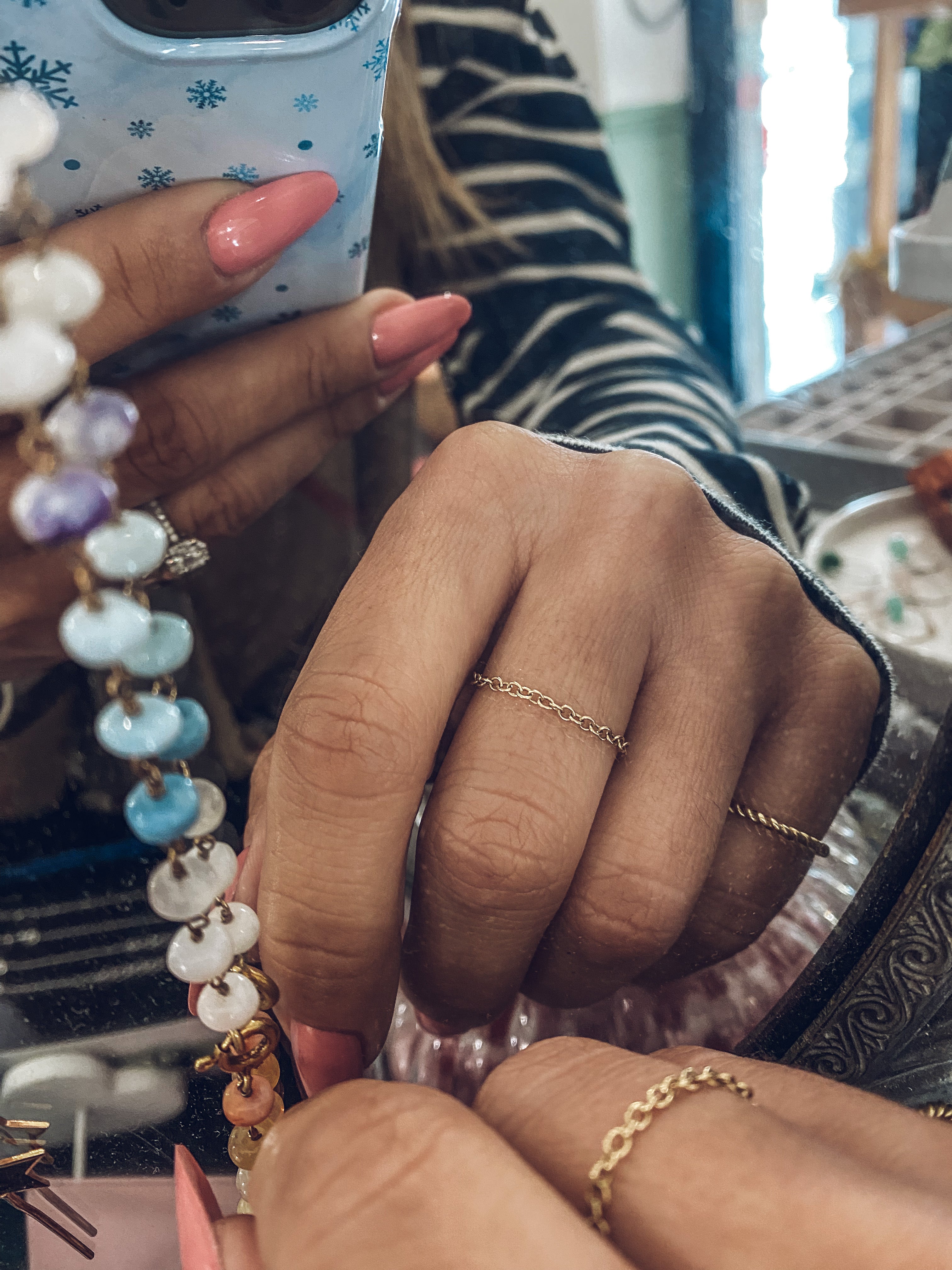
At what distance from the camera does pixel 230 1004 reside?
0.60 feet

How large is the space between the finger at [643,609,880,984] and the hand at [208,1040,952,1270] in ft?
0.12

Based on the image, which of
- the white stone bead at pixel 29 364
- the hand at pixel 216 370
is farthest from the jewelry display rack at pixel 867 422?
the white stone bead at pixel 29 364

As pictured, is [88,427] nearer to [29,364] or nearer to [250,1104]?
[29,364]

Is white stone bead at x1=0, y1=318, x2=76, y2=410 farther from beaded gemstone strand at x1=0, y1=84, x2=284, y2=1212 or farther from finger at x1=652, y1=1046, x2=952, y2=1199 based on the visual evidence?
finger at x1=652, y1=1046, x2=952, y2=1199

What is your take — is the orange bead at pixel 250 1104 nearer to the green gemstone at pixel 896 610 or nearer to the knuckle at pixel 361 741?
the knuckle at pixel 361 741

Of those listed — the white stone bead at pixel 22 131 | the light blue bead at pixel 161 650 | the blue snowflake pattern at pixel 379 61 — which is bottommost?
the light blue bead at pixel 161 650

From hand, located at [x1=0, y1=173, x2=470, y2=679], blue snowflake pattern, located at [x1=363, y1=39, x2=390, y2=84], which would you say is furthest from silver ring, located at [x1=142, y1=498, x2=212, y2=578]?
blue snowflake pattern, located at [x1=363, y1=39, x2=390, y2=84]

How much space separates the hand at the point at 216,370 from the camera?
181 millimetres

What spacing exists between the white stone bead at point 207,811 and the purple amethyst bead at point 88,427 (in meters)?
0.06

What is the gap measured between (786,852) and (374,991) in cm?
9

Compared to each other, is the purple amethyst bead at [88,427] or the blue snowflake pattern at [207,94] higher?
the blue snowflake pattern at [207,94]

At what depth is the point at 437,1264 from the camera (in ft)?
0.43

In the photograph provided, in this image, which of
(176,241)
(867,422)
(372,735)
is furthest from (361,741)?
(867,422)

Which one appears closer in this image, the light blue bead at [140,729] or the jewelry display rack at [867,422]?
the light blue bead at [140,729]
